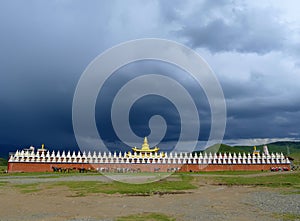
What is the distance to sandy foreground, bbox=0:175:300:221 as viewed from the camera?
1318cm

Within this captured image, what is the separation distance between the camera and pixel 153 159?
54938 mm

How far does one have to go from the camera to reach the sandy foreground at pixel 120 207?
13.2 m

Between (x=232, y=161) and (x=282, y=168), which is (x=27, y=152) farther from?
(x=282, y=168)

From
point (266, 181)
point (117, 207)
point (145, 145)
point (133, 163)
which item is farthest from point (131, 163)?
point (117, 207)

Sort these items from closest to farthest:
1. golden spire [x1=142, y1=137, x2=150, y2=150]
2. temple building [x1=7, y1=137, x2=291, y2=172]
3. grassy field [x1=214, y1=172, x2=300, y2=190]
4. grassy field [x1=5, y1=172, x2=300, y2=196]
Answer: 1. grassy field [x1=5, y1=172, x2=300, y2=196]
2. grassy field [x1=214, y1=172, x2=300, y2=190]
3. temple building [x1=7, y1=137, x2=291, y2=172]
4. golden spire [x1=142, y1=137, x2=150, y2=150]

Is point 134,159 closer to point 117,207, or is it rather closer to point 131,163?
point 131,163

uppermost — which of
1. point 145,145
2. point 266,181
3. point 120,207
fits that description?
point 145,145

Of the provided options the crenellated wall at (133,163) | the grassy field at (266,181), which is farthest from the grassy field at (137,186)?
the crenellated wall at (133,163)

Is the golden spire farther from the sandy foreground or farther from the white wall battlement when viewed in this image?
the sandy foreground

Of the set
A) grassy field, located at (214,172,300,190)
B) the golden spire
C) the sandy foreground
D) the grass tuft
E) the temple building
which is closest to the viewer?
the grass tuft

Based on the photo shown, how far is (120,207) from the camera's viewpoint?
612 inches

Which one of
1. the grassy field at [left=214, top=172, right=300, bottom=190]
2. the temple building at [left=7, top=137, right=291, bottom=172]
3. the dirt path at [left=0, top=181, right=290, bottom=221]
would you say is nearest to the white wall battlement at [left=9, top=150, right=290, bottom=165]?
the temple building at [left=7, top=137, right=291, bottom=172]

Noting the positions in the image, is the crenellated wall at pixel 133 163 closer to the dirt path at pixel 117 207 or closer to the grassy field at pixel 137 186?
the grassy field at pixel 137 186

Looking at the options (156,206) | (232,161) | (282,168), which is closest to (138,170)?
(232,161)
